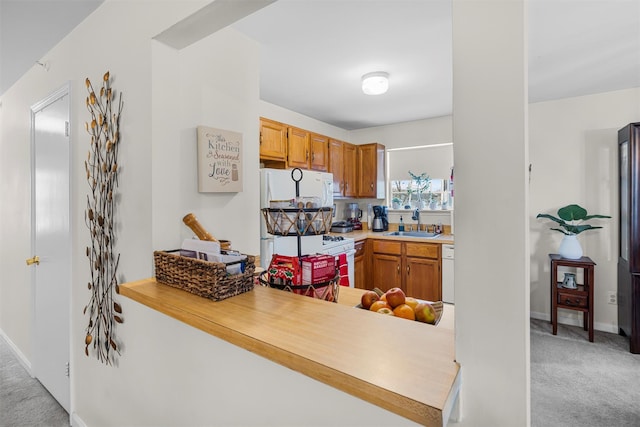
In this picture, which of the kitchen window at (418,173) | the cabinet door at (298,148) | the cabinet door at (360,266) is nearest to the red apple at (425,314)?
the cabinet door at (298,148)

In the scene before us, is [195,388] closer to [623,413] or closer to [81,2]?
[81,2]

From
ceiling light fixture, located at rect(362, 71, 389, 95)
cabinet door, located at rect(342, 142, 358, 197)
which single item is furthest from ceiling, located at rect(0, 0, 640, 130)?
cabinet door, located at rect(342, 142, 358, 197)

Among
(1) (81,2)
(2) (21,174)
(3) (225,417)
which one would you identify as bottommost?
(3) (225,417)

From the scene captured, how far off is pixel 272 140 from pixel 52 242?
191 cm

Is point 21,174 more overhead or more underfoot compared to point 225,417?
more overhead

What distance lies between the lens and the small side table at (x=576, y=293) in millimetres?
3045

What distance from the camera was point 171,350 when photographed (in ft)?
3.97

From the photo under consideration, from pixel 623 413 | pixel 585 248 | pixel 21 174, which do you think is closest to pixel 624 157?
pixel 585 248

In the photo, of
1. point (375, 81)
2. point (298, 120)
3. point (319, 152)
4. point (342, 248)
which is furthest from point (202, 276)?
point (298, 120)

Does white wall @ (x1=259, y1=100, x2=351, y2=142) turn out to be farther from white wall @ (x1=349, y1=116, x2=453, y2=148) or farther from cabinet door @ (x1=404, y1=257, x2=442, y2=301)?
cabinet door @ (x1=404, y1=257, x2=442, y2=301)

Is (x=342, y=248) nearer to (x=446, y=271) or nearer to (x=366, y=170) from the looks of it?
(x=446, y=271)

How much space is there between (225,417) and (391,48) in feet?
7.64

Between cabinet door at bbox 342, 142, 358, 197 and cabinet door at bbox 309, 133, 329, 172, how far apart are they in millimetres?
451

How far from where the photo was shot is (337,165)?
163 inches
